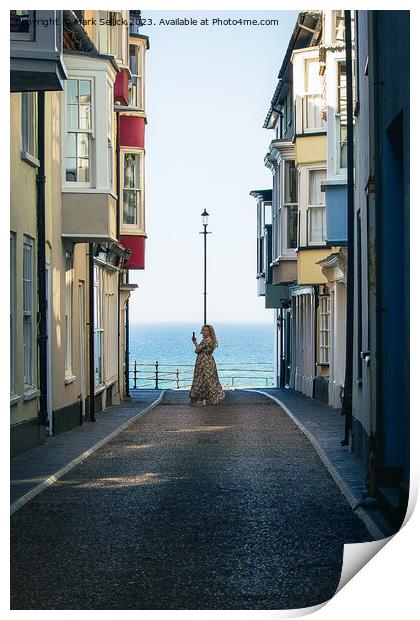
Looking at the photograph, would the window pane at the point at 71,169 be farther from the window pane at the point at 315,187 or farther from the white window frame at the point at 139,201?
the window pane at the point at 315,187

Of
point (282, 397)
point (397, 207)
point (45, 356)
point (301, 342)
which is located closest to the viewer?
point (397, 207)

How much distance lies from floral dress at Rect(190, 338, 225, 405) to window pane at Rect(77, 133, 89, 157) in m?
6.08

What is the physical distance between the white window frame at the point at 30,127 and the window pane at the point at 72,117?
2.35 metres

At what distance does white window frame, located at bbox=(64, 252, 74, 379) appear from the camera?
52.2 feet

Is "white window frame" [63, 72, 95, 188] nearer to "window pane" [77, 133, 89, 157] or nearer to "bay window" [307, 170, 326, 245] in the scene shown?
"window pane" [77, 133, 89, 157]

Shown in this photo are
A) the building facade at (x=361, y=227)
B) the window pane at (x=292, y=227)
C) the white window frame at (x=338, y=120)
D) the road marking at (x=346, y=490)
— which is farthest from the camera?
the window pane at (x=292, y=227)

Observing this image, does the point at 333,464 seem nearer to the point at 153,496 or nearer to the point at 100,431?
the point at 153,496

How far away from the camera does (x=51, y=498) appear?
930 cm

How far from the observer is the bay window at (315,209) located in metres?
21.7

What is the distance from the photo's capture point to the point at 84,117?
51.6ft

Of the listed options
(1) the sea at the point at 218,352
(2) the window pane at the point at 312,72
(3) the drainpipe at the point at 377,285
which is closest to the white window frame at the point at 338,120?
(2) the window pane at the point at 312,72
